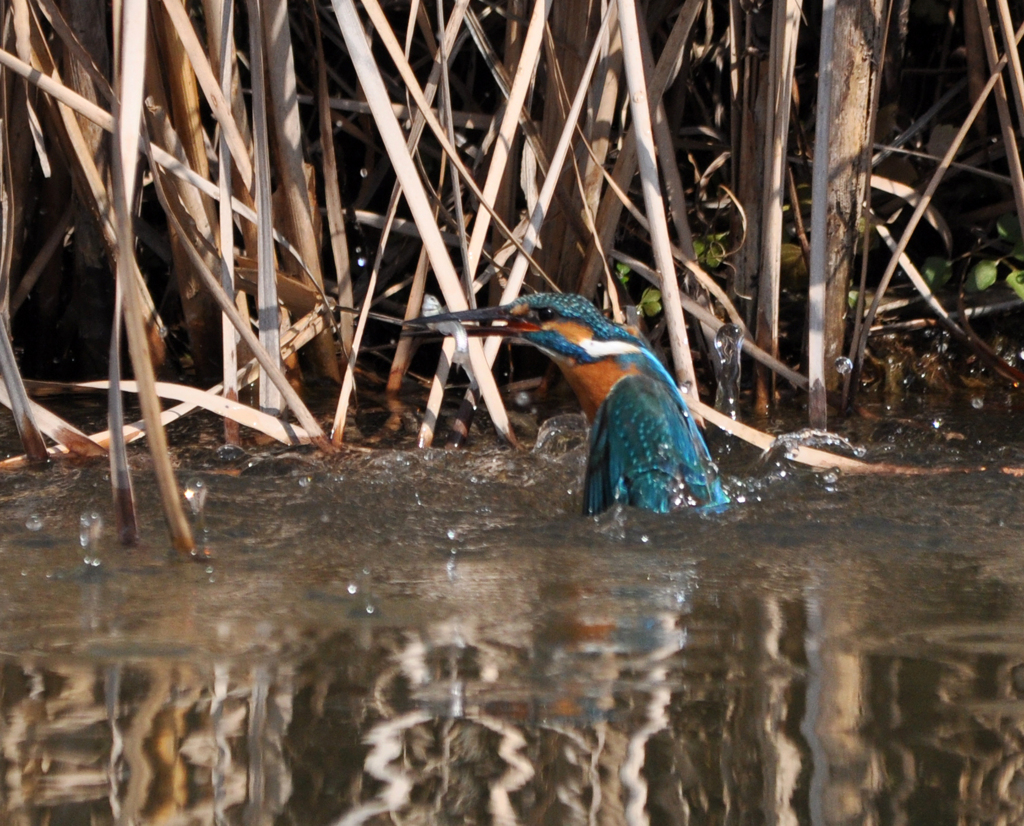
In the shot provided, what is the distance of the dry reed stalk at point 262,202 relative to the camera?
9.11ft

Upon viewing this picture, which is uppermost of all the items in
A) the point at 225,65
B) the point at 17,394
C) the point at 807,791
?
the point at 225,65

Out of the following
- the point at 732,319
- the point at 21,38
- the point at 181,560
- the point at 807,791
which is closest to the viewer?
the point at 807,791

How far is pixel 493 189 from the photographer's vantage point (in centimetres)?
317

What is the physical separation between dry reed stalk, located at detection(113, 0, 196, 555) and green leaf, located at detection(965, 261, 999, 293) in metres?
2.81

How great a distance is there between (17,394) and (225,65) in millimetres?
921

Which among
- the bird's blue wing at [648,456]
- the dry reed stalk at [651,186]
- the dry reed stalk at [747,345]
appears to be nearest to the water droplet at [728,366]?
the dry reed stalk at [747,345]

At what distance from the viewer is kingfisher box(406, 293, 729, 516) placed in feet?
9.53

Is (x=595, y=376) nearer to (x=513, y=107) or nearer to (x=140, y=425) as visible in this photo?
(x=513, y=107)

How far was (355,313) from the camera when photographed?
11.9 feet

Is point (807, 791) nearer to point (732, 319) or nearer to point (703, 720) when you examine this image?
point (703, 720)

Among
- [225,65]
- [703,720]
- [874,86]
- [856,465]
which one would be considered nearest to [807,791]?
[703,720]

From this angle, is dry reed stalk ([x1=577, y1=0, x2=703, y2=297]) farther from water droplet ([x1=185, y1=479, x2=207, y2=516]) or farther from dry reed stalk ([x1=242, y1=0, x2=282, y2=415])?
water droplet ([x1=185, y1=479, x2=207, y2=516])

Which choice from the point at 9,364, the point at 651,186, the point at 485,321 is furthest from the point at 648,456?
the point at 9,364

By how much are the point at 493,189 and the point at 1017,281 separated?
5.84 ft
